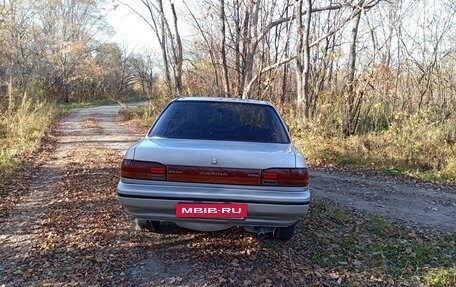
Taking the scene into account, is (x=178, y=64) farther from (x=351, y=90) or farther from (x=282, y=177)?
(x=282, y=177)

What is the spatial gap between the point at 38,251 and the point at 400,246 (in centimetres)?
377

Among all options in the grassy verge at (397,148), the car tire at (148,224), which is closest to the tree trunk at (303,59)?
the grassy verge at (397,148)

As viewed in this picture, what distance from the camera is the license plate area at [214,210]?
3092 millimetres

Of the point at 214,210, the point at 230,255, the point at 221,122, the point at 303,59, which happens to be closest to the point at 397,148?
the point at 303,59

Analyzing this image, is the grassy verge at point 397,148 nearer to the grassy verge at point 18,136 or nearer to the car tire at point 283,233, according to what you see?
the car tire at point 283,233

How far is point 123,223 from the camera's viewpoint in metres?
4.36

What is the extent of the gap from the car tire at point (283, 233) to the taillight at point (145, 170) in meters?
1.32

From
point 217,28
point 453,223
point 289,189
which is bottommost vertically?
point 453,223

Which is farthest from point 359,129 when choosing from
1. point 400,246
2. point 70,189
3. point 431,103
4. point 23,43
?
point 23,43

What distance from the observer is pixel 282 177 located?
317 centimetres

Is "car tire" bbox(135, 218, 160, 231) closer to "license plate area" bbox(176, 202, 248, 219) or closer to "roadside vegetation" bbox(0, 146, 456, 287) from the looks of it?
"roadside vegetation" bbox(0, 146, 456, 287)

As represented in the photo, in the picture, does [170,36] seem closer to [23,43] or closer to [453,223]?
[23,43]

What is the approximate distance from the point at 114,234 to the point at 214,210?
1.53 m

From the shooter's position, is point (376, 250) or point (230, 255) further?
point (376, 250)
